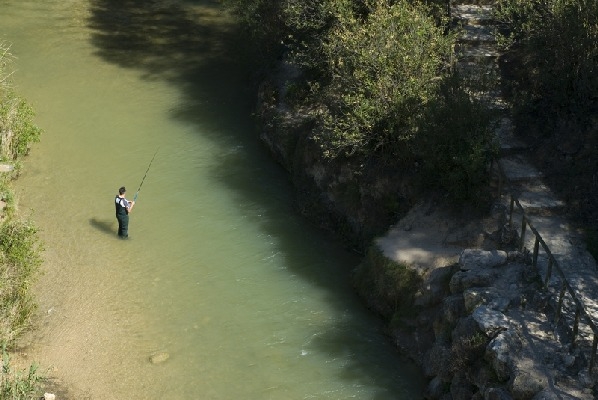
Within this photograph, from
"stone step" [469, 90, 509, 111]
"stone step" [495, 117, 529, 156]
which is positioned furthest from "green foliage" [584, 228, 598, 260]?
"stone step" [469, 90, 509, 111]

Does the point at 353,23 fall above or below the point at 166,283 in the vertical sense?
above

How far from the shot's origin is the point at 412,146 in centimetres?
2233

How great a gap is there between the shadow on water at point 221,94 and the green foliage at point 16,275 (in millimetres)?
3364

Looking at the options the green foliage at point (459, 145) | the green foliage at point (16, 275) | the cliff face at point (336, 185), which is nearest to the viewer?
the green foliage at point (16, 275)

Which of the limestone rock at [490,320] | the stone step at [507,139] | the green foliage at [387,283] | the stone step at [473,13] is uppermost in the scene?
the stone step at [473,13]

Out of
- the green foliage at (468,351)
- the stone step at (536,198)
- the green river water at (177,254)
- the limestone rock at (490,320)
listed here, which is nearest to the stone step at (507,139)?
the stone step at (536,198)

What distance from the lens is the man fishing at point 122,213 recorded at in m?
23.5

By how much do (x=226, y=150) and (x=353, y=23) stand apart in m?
6.04

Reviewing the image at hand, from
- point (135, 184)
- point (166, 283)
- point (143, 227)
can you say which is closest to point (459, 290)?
point (166, 283)

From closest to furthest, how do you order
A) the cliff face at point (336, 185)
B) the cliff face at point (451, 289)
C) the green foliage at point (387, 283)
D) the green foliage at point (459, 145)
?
the cliff face at point (451, 289) < the green foliage at point (387, 283) < the green foliage at point (459, 145) < the cliff face at point (336, 185)

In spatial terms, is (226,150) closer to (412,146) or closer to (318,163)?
(318,163)

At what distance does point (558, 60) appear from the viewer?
73.8 ft

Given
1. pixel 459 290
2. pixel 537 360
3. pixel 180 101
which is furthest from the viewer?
pixel 180 101

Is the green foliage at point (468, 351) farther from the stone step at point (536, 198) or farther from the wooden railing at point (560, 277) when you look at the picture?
the stone step at point (536, 198)
